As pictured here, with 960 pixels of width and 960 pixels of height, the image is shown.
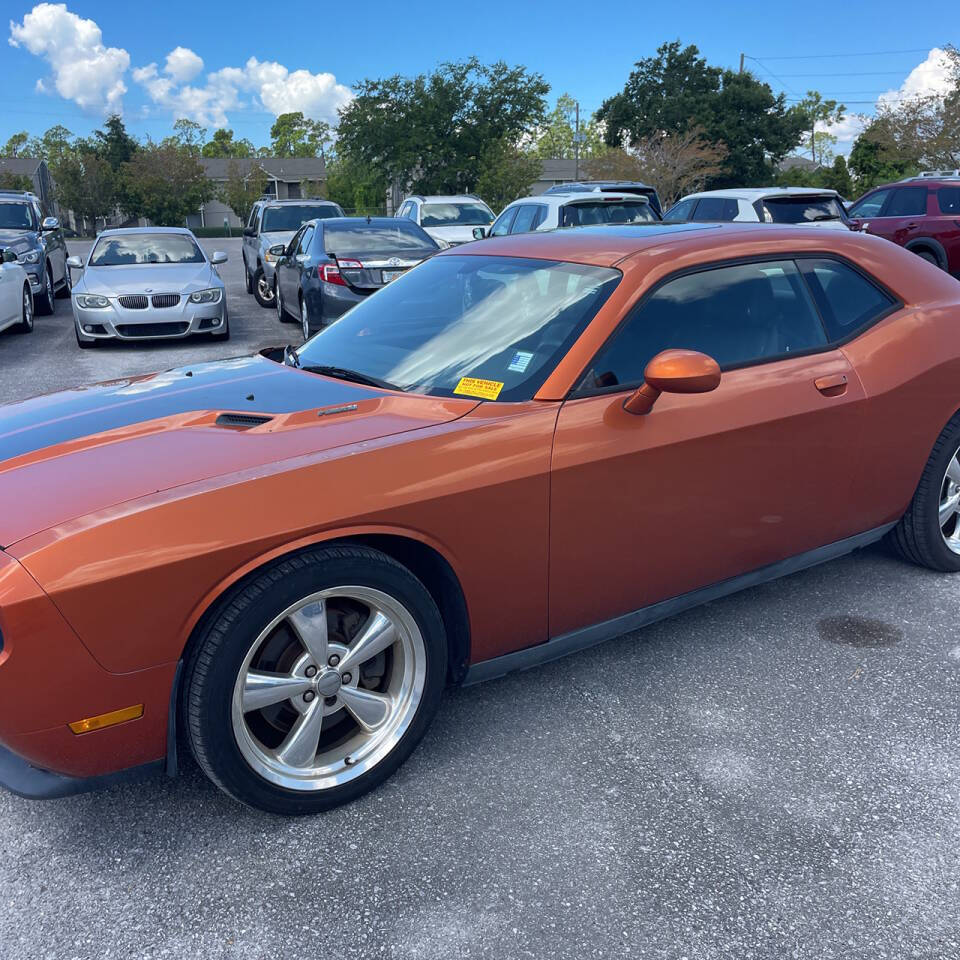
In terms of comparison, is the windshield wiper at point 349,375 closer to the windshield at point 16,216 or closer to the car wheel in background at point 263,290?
the car wheel in background at point 263,290

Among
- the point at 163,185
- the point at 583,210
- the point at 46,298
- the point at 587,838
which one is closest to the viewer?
the point at 587,838

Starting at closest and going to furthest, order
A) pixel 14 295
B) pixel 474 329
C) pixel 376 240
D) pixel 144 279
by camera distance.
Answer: pixel 474 329, pixel 376 240, pixel 144 279, pixel 14 295

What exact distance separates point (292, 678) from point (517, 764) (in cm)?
79

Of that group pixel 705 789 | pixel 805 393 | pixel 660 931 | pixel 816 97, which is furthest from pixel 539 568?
pixel 816 97

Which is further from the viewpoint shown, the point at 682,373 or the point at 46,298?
the point at 46,298

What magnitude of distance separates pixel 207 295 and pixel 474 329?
8.25 metres

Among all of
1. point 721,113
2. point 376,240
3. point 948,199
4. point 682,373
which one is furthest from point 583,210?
point 721,113

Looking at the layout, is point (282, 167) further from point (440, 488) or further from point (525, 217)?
point (440, 488)

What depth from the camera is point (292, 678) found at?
2.46 m

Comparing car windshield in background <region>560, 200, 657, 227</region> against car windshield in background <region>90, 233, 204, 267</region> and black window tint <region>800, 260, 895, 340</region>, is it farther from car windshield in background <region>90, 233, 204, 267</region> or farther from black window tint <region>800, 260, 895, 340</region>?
black window tint <region>800, 260, 895, 340</region>

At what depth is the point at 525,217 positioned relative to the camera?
13812 millimetres

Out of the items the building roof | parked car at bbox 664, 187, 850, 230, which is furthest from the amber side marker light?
the building roof

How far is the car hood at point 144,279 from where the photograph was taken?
34.2 ft

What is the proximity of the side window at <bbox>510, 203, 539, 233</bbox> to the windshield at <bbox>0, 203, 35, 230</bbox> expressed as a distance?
753 cm
